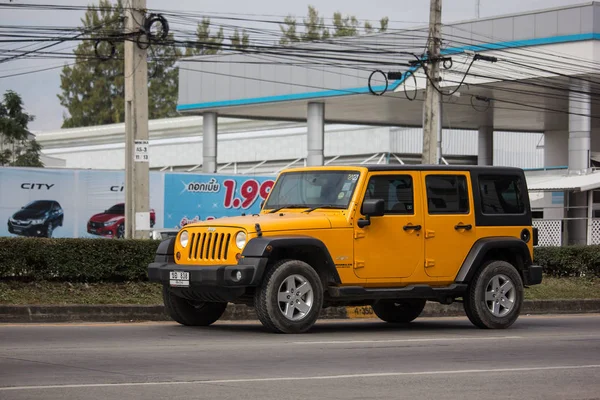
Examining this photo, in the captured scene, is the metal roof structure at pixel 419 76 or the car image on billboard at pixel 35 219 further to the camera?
the metal roof structure at pixel 419 76

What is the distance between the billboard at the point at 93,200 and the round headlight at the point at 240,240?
64.6 feet

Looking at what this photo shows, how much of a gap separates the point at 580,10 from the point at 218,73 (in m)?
16.0

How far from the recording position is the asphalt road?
8477 mm

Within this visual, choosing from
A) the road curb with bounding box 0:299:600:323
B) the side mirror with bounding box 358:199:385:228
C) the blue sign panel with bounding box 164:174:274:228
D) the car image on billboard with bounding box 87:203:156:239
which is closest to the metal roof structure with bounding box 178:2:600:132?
the blue sign panel with bounding box 164:174:274:228

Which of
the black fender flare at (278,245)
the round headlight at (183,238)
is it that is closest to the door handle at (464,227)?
the black fender flare at (278,245)

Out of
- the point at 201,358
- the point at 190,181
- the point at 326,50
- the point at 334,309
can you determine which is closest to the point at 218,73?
the point at 326,50

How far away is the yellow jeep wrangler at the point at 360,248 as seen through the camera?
41.9 feet

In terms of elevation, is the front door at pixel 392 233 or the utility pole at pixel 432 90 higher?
the utility pole at pixel 432 90

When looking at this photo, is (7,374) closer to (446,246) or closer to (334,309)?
(446,246)

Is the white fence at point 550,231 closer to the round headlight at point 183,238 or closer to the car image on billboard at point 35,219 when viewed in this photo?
the car image on billboard at point 35,219

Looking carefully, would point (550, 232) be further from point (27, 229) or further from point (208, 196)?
point (27, 229)

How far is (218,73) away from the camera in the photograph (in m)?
45.2

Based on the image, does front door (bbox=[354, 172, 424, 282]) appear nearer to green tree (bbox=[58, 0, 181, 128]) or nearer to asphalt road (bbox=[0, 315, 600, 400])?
asphalt road (bbox=[0, 315, 600, 400])

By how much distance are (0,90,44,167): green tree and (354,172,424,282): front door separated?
110 feet
